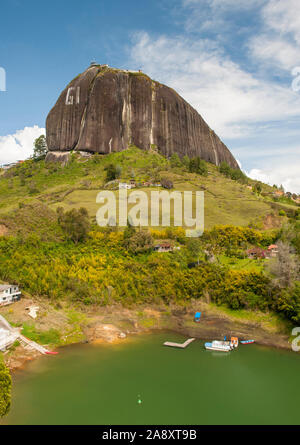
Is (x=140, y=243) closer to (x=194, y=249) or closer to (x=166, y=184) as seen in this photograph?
(x=194, y=249)

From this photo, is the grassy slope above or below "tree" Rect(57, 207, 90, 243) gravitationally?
above

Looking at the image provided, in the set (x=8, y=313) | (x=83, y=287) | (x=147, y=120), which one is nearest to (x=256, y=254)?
(x=83, y=287)

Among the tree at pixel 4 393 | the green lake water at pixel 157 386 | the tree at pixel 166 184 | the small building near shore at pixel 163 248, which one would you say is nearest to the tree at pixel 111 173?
the tree at pixel 166 184

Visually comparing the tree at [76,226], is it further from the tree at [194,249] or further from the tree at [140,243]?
the tree at [194,249]

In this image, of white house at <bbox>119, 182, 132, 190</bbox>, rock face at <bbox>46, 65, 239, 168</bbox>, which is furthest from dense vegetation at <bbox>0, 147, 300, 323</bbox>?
rock face at <bbox>46, 65, 239, 168</bbox>

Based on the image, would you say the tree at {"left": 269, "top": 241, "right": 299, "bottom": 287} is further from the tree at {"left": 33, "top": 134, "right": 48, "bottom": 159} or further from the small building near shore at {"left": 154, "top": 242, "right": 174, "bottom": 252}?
the tree at {"left": 33, "top": 134, "right": 48, "bottom": 159}

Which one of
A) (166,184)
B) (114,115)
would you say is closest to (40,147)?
(114,115)
